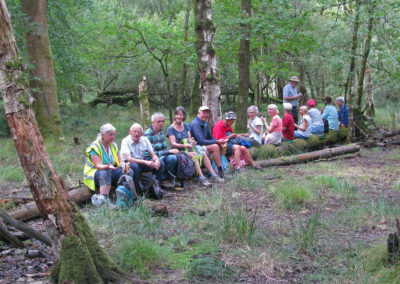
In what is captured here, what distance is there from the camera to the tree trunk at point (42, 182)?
9.35 ft

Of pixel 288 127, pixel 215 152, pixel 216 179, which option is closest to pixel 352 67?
pixel 288 127

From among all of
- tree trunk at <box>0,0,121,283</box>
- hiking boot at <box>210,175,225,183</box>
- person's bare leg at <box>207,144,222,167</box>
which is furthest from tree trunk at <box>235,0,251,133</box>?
tree trunk at <box>0,0,121,283</box>

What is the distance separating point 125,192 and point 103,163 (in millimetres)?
624

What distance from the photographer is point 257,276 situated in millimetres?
3275

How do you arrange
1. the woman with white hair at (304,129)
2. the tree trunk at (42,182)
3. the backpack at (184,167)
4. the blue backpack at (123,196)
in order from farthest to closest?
the woman with white hair at (304,129)
the backpack at (184,167)
the blue backpack at (123,196)
the tree trunk at (42,182)

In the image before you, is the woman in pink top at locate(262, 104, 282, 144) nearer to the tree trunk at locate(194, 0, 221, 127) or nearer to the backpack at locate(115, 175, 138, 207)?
the tree trunk at locate(194, 0, 221, 127)

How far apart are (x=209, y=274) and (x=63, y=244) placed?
1239 millimetres

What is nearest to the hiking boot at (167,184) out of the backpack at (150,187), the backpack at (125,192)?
the backpack at (150,187)

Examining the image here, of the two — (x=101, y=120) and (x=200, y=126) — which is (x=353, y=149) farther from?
(x=101, y=120)

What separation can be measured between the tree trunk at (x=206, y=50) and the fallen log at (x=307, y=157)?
74.2 inches

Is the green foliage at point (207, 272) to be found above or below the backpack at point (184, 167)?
below

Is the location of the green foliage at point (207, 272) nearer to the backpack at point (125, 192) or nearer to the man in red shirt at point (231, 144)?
the backpack at point (125, 192)

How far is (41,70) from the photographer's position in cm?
1103

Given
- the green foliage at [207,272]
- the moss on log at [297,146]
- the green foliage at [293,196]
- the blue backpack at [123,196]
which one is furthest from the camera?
the moss on log at [297,146]
